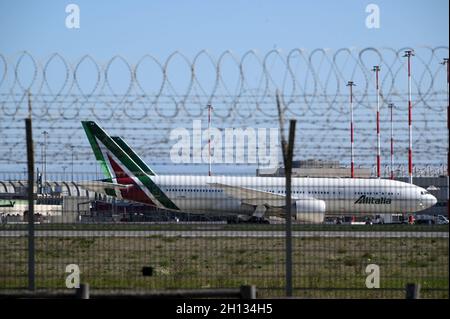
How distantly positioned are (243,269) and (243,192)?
23.0 metres

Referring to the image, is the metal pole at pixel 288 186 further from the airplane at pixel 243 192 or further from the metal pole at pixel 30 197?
the metal pole at pixel 30 197

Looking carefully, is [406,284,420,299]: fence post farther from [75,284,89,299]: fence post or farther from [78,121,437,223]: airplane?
[78,121,437,223]: airplane

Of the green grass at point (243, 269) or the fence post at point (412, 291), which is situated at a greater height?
the fence post at point (412, 291)

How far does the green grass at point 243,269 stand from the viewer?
505 inches

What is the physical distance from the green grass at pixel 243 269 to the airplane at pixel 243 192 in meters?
1.15

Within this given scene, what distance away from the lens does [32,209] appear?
1071 centimetres

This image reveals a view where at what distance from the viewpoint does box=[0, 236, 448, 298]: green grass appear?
12.8 metres

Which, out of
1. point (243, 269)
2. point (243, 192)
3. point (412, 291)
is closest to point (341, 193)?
point (243, 269)

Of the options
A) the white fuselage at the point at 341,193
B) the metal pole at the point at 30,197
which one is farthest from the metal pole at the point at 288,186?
the white fuselage at the point at 341,193

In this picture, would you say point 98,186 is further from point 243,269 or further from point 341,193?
point 341,193

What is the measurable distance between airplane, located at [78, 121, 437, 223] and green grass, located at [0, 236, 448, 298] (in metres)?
1.15

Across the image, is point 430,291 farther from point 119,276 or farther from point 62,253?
point 62,253

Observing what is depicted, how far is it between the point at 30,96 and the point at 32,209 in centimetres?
160

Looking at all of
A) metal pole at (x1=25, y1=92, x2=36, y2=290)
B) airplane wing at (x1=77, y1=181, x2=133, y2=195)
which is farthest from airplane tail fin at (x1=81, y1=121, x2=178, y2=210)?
metal pole at (x1=25, y1=92, x2=36, y2=290)
